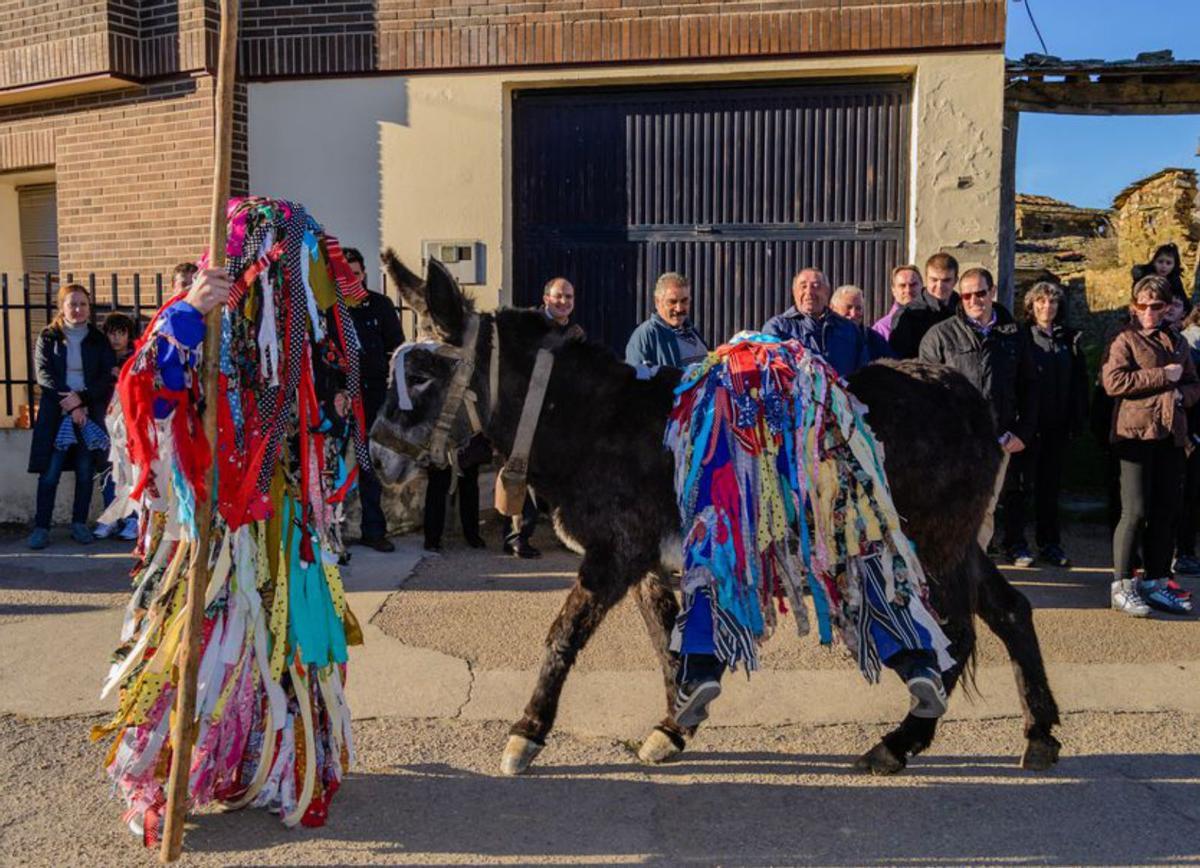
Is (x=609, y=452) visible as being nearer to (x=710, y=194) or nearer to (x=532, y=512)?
(x=532, y=512)

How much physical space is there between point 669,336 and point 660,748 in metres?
2.52

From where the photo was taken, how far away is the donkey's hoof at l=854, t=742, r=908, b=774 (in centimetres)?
380

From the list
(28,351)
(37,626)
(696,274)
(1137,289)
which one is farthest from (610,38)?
(37,626)

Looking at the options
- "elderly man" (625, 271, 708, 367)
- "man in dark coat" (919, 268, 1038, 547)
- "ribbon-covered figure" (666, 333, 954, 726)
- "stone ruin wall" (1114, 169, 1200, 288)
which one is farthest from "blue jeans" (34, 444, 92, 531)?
"stone ruin wall" (1114, 169, 1200, 288)

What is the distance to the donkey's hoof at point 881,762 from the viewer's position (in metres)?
3.80

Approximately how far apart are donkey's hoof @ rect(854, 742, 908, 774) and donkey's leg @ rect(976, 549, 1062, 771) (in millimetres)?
509

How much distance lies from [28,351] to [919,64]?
7.39 meters

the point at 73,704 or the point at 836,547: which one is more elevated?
the point at 836,547

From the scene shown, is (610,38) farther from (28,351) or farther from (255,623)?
(255,623)

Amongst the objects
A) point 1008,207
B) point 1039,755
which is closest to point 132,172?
point 1008,207

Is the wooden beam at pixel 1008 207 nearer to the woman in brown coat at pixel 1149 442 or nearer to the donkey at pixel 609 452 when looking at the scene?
the woman in brown coat at pixel 1149 442

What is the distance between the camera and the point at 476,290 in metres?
8.70

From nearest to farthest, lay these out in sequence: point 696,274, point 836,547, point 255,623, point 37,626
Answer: point 255,623 → point 836,547 → point 37,626 → point 696,274

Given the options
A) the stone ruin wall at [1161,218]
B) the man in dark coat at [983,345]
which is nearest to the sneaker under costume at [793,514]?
the man in dark coat at [983,345]
